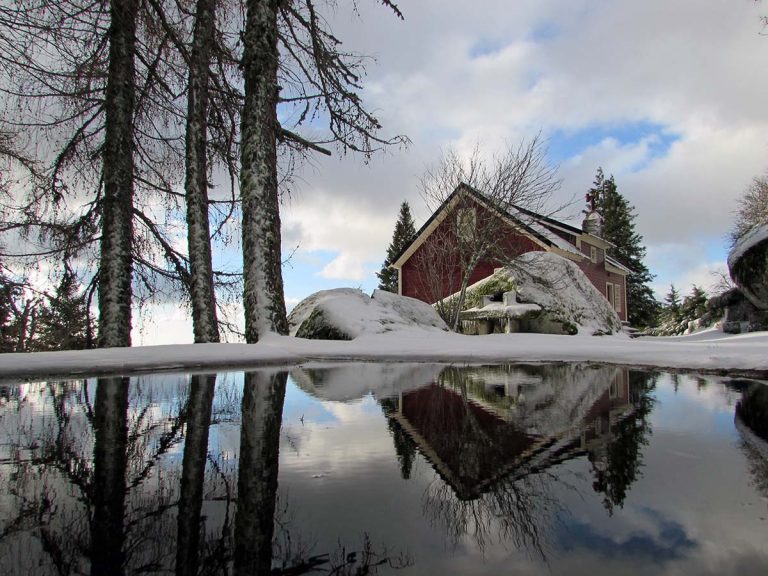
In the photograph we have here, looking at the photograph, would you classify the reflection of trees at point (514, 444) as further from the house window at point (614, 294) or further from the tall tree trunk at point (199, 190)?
the house window at point (614, 294)

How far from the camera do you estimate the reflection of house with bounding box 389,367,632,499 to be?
68.5 inches

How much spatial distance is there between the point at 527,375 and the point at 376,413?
2177 mm

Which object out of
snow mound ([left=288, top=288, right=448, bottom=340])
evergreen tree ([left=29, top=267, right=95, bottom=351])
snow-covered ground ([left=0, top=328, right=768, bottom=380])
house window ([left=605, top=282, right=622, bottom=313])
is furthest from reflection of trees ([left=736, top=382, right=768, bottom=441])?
house window ([left=605, top=282, right=622, bottom=313])

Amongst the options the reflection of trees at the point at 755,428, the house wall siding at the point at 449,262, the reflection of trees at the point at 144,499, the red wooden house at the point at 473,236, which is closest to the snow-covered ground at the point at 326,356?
the reflection of trees at the point at 755,428

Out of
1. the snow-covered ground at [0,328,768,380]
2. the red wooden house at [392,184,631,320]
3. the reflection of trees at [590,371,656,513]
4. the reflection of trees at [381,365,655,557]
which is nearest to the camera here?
the reflection of trees at [381,365,655,557]

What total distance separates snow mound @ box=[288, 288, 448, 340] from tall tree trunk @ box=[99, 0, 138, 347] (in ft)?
9.66

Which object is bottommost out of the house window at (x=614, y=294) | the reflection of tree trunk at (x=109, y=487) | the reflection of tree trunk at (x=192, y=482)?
the reflection of tree trunk at (x=192, y=482)

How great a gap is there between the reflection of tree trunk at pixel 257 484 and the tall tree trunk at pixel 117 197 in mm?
5590

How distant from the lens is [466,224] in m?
15.1

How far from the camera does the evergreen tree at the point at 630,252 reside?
121 feet

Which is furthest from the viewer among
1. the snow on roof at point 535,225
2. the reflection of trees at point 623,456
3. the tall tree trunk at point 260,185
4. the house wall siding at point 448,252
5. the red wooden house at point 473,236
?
the snow on roof at point 535,225

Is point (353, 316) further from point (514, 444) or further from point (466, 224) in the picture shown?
point (466, 224)

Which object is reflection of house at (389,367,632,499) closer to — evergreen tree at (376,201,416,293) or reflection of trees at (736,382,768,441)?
reflection of trees at (736,382,768,441)

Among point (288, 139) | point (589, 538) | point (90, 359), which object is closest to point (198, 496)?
point (589, 538)
